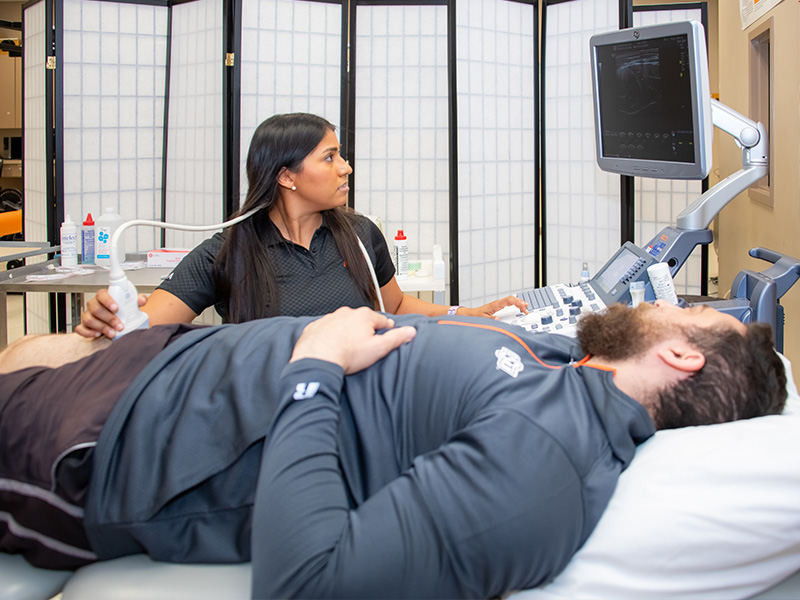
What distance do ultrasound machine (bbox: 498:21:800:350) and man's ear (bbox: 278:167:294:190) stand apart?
0.75 metres

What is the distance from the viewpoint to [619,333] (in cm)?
127

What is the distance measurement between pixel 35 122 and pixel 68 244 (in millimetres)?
696

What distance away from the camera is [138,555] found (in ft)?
3.82

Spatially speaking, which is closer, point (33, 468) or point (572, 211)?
point (33, 468)

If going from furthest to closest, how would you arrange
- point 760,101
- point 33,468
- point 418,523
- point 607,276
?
1. point 760,101
2. point 607,276
3. point 33,468
4. point 418,523

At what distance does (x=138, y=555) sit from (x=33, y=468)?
22 cm

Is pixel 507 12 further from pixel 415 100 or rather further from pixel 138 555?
pixel 138 555

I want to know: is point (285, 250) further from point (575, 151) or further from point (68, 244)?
point (575, 151)

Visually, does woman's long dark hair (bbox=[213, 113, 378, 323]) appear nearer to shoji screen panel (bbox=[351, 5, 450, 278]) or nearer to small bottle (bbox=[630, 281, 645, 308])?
small bottle (bbox=[630, 281, 645, 308])

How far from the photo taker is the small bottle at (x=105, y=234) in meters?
3.01

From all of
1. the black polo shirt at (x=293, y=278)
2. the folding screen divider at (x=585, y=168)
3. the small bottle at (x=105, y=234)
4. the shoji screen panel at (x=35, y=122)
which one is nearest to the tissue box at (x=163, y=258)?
the small bottle at (x=105, y=234)

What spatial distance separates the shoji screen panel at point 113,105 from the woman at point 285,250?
4.44 feet

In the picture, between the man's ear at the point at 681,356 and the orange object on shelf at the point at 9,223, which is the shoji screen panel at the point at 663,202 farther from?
the orange object on shelf at the point at 9,223

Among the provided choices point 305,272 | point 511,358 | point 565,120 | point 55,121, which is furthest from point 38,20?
point 511,358
